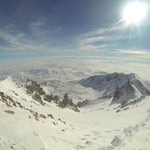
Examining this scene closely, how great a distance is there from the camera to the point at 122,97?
77500mm

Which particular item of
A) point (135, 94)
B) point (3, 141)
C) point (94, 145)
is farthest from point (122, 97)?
point (3, 141)

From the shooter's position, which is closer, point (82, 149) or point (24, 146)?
point (24, 146)

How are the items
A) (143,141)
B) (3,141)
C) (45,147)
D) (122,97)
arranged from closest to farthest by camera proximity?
(3,141), (45,147), (143,141), (122,97)

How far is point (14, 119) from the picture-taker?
10.5 metres

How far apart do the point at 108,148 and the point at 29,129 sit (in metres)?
6.08

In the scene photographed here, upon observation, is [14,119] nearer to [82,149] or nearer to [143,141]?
[82,149]

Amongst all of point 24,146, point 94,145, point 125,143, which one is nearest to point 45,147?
point 24,146

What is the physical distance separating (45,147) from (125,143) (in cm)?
577

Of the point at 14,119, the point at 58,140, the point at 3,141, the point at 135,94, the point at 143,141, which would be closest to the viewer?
the point at 3,141

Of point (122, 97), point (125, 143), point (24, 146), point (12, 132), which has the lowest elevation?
point (24, 146)

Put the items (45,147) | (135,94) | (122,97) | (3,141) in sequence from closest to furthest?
(3,141)
(45,147)
(135,94)
(122,97)

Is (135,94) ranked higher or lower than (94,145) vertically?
higher

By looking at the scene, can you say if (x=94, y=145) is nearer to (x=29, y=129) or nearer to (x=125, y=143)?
(x=125, y=143)

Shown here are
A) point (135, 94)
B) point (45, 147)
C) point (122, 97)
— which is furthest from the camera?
point (122, 97)
